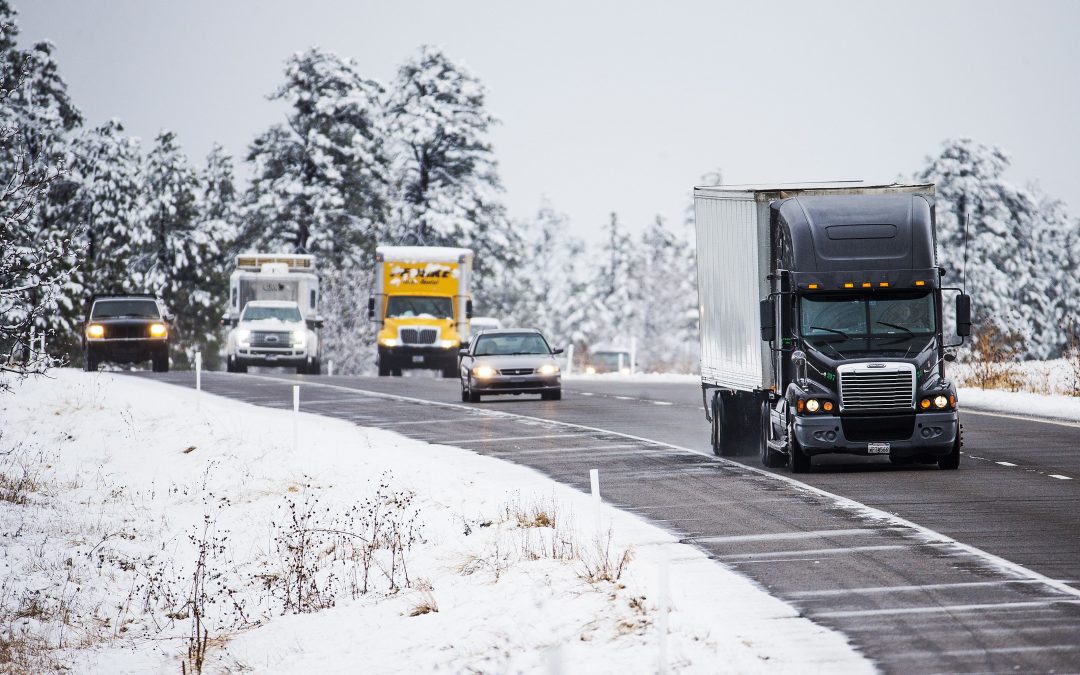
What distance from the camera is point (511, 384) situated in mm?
33531

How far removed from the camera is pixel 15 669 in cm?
1581

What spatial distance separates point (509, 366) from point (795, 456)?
15.5 meters

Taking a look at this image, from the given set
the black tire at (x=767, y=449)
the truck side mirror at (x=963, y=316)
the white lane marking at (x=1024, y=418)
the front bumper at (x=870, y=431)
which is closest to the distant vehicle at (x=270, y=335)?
the white lane marking at (x=1024, y=418)

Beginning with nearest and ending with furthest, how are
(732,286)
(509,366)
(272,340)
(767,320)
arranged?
(767,320)
(732,286)
(509,366)
(272,340)

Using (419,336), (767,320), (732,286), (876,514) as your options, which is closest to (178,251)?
(419,336)

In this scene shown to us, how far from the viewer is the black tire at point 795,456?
1827 cm

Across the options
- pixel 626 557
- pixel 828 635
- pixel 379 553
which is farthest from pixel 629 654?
pixel 379 553

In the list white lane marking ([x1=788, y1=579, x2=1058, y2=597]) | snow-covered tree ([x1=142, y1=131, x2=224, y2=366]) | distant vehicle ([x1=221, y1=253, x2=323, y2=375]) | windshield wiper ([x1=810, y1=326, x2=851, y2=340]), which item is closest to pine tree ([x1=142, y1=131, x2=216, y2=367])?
snow-covered tree ([x1=142, y1=131, x2=224, y2=366])

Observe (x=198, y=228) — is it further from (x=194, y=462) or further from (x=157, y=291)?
(x=194, y=462)

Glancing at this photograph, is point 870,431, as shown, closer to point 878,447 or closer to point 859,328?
point 878,447

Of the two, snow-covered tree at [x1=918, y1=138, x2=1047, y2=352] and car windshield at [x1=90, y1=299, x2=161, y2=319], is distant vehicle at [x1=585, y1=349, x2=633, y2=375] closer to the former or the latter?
snow-covered tree at [x1=918, y1=138, x2=1047, y2=352]

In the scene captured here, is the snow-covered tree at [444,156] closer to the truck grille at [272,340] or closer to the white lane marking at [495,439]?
the truck grille at [272,340]

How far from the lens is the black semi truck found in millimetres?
17719

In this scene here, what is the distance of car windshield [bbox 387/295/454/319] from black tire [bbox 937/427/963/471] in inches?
1143
